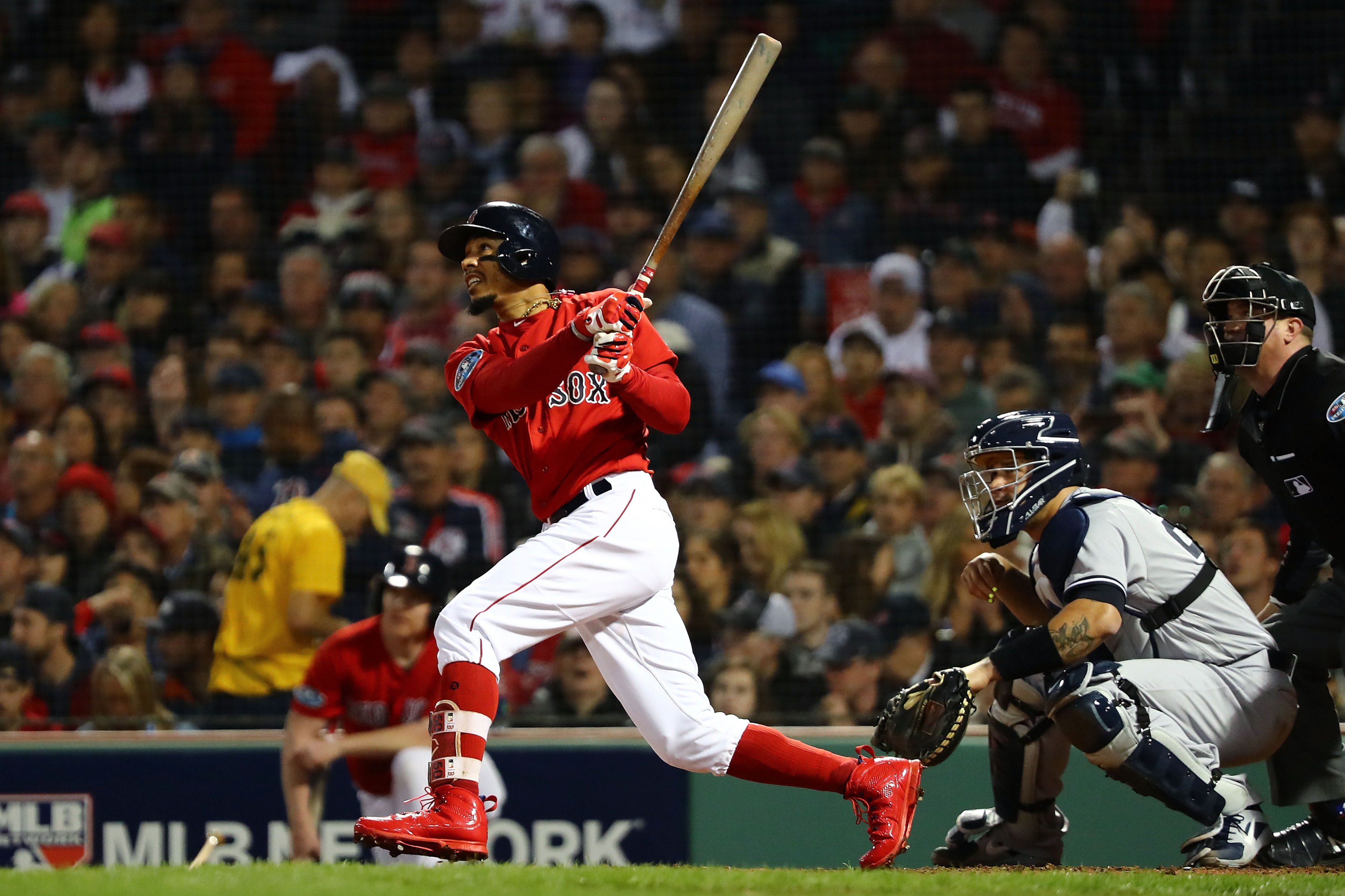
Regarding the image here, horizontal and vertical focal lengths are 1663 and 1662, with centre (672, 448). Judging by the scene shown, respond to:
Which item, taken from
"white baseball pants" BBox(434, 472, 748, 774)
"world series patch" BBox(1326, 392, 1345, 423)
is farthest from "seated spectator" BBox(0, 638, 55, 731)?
"world series patch" BBox(1326, 392, 1345, 423)

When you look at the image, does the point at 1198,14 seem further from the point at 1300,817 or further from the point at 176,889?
the point at 176,889

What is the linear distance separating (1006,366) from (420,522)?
2.67 m

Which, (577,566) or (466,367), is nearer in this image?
(577,566)

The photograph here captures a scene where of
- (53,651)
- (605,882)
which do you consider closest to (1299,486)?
(605,882)

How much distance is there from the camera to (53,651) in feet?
22.0

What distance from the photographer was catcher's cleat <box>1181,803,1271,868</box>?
3.90m

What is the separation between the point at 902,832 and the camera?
12.3 feet

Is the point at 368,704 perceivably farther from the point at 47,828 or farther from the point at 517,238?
the point at 517,238

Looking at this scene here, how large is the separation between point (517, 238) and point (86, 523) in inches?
169

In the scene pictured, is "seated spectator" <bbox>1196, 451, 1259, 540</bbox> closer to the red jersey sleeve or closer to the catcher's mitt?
the catcher's mitt

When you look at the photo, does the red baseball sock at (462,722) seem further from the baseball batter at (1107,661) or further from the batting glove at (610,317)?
the baseball batter at (1107,661)

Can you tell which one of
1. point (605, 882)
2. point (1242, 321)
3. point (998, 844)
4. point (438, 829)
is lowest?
point (998, 844)

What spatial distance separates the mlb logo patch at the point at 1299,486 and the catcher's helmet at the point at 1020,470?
23.4 inches

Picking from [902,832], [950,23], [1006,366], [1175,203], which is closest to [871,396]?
[1006,366]
